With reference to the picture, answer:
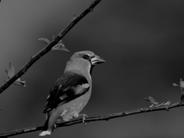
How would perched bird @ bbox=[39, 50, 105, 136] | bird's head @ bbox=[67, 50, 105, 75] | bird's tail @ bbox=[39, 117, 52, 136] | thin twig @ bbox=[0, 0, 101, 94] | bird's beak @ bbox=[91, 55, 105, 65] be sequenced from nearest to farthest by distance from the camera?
thin twig @ bbox=[0, 0, 101, 94] < bird's tail @ bbox=[39, 117, 52, 136] < perched bird @ bbox=[39, 50, 105, 136] < bird's beak @ bbox=[91, 55, 105, 65] < bird's head @ bbox=[67, 50, 105, 75]

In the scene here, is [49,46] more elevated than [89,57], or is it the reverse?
[89,57]

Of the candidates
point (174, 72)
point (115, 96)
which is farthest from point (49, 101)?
point (174, 72)

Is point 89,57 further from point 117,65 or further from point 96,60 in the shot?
point 117,65

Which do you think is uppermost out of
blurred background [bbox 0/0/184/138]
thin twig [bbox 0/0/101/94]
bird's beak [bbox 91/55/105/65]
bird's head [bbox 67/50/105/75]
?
blurred background [bbox 0/0/184/138]

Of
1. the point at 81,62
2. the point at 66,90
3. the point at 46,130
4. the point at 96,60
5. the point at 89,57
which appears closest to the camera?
the point at 46,130

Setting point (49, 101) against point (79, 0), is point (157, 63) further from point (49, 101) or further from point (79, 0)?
point (49, 101)

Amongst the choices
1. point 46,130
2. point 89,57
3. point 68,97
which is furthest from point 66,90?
point 89,57

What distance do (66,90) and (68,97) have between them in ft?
0.29

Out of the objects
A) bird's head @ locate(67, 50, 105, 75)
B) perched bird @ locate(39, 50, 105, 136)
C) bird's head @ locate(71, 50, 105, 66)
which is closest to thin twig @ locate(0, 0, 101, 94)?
perched bird @ locate(39, 50, 105, 136)

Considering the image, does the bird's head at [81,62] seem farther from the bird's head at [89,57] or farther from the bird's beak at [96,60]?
the bird's beak at [96,60]

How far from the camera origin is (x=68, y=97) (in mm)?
4312

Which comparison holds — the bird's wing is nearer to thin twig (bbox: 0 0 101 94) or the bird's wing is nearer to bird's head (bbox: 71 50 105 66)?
bird's head (bbox: 71 50 105 66)

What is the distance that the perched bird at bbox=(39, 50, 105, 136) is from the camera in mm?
4168

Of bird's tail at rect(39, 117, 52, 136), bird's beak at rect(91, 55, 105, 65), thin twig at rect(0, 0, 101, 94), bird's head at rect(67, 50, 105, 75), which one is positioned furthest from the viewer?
bird's head at rect(67, 50, 105, 75)
